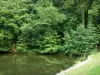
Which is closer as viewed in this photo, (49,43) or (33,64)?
(33,64)

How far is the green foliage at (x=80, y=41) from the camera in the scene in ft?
61.6

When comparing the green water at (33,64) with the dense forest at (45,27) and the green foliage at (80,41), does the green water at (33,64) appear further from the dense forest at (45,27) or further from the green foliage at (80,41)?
the dense forest at (45,27)

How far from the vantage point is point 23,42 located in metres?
21.1

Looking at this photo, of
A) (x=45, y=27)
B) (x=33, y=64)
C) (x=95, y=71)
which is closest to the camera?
(x=95, y=71)

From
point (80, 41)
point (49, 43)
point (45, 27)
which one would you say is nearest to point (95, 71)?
point (80, 41)

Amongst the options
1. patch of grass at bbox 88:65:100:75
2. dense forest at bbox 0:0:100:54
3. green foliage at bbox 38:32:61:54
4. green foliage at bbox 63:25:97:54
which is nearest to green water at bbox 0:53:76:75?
green foliage at bbox 38:32:61:54

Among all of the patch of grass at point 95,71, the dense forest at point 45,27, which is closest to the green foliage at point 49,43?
the dense forest at point 45,27

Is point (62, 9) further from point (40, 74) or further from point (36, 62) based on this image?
Result: point (40, 74)

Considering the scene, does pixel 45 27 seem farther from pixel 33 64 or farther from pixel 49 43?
pixel 33 64

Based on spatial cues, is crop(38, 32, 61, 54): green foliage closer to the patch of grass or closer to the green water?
the green water

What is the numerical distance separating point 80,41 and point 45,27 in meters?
4.01

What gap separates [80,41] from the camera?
19094 mm

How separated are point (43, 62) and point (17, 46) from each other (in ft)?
15.0

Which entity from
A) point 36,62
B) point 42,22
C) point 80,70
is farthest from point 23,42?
point 80,70
